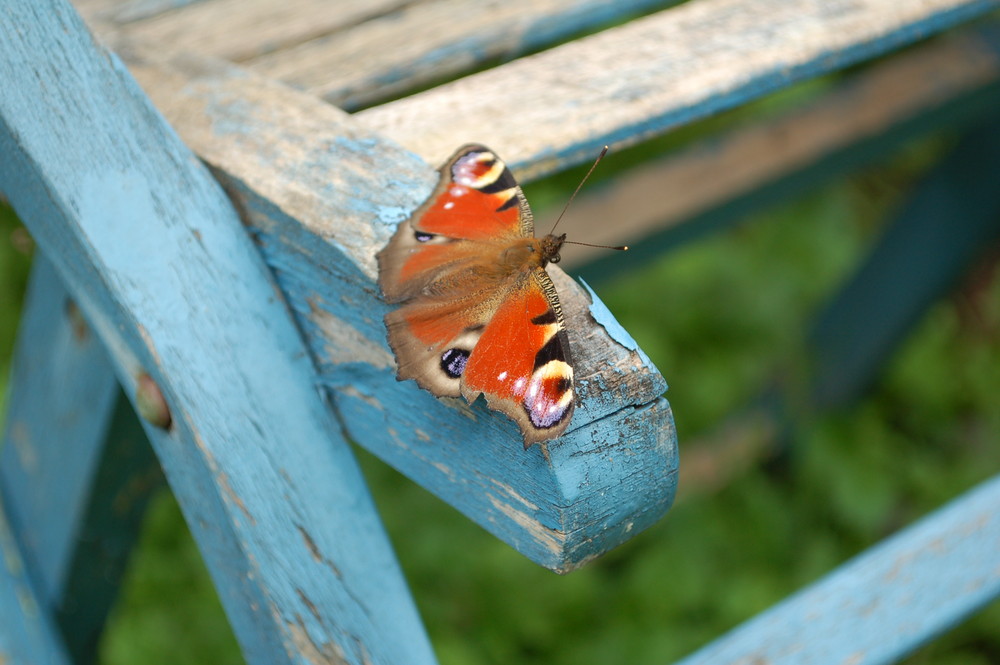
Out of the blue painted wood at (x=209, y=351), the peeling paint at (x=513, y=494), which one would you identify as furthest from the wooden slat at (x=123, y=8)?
the peeling paint at (x=513, y=494)

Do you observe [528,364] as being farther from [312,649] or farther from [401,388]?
[312,649]

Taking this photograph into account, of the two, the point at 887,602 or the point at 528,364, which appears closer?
the point at 528,364

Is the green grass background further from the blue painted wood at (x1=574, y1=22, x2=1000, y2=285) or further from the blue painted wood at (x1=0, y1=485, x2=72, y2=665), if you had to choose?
the blue painted wood at (x1=0, y1=485, x2=72, y2=665)

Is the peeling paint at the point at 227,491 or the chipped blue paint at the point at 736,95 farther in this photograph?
the chipped blue paint at the point at 736,95

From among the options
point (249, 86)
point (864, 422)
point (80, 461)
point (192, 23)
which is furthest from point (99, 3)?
point (864, 422)

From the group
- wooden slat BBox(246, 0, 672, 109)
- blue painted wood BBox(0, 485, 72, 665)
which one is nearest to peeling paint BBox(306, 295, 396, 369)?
wooden slat BBox(246, 0, 672, 109)

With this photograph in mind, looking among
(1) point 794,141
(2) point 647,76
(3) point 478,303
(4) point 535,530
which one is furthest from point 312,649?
(1) point 794,141

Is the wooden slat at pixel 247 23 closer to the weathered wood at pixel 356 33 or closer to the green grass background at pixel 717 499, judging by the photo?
the weathered wood at pixel 356 33
